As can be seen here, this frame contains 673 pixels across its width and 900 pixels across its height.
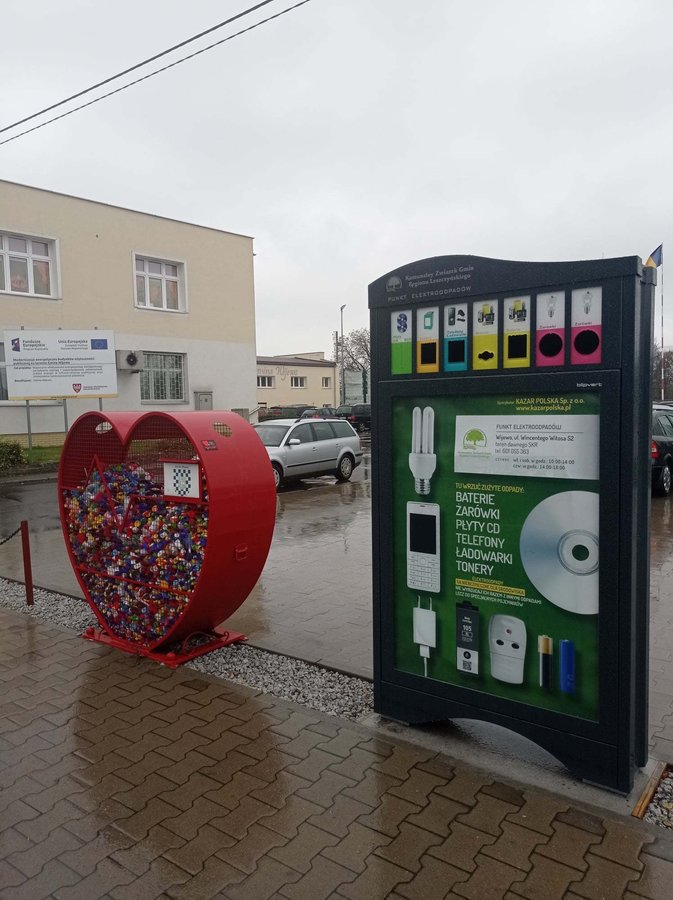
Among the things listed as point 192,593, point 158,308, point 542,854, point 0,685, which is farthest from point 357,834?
point 158,308

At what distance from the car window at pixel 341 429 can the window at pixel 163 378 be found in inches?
453

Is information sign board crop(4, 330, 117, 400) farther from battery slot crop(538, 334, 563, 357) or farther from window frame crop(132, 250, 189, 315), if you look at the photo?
battery slot crop(538, 334, 563, 357)

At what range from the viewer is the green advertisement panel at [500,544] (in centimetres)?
309

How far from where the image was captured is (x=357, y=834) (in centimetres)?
286

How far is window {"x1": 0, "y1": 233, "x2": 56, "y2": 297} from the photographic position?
21438 millimetres

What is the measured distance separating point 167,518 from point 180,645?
104cm

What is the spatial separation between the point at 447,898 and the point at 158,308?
82.4 ft

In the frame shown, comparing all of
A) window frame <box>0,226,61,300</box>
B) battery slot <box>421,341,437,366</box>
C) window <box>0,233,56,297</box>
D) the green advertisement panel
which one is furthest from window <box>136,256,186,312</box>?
the green advertisement panel

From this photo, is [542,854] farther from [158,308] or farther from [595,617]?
[158,308]

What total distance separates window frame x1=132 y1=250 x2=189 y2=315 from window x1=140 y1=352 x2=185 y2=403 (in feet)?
5.55

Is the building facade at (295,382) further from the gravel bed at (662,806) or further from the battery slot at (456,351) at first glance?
the gravel bed at (662,806)

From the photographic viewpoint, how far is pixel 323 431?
1578 centimetres

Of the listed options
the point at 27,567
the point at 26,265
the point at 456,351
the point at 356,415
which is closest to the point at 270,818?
the point at 456,351

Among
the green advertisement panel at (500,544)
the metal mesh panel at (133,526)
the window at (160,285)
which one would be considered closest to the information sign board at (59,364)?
the window at (160,285)
